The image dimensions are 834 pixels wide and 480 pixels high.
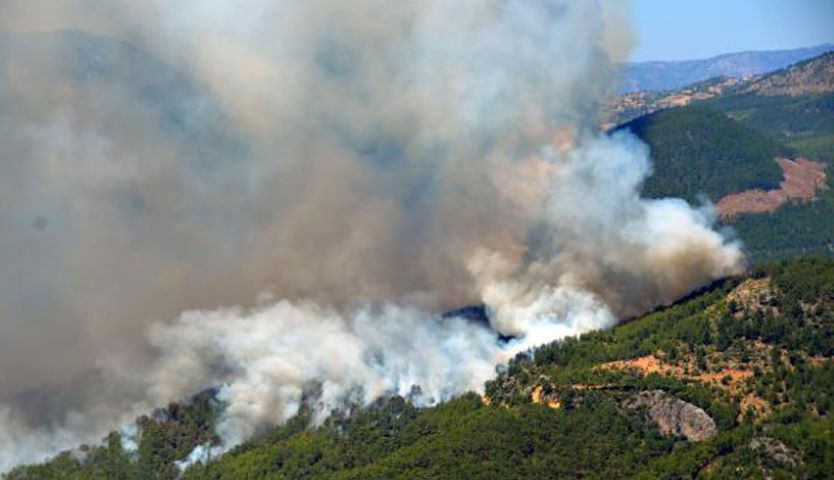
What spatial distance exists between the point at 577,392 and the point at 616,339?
1009cm

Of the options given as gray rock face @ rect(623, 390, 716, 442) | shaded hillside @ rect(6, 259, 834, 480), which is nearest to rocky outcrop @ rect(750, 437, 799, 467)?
shaded hillside @ rect(6, 259, 834, 480)

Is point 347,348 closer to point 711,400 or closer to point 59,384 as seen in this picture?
point 59,384

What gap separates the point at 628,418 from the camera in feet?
245

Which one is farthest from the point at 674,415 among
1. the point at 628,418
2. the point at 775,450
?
the point at 775,450

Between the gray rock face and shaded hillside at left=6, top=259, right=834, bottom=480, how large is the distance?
0.08 metres

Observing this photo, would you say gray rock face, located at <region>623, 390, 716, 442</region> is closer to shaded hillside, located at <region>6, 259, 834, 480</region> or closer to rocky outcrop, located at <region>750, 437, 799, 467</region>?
shaded hillside, located at <region>6, 259, 834, 480</region>

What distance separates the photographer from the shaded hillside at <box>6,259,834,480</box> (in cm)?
6981

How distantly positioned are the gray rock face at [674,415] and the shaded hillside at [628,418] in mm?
80

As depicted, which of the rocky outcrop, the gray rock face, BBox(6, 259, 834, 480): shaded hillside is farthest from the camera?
the gray rock face

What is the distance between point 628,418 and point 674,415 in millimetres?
2658

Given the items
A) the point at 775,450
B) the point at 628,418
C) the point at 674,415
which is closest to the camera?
the point at 775,450

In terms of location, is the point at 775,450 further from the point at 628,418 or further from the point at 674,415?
the point at 628,418

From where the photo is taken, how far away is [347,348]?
94.6 m

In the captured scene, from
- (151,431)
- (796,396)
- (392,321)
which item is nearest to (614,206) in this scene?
(392,321)
